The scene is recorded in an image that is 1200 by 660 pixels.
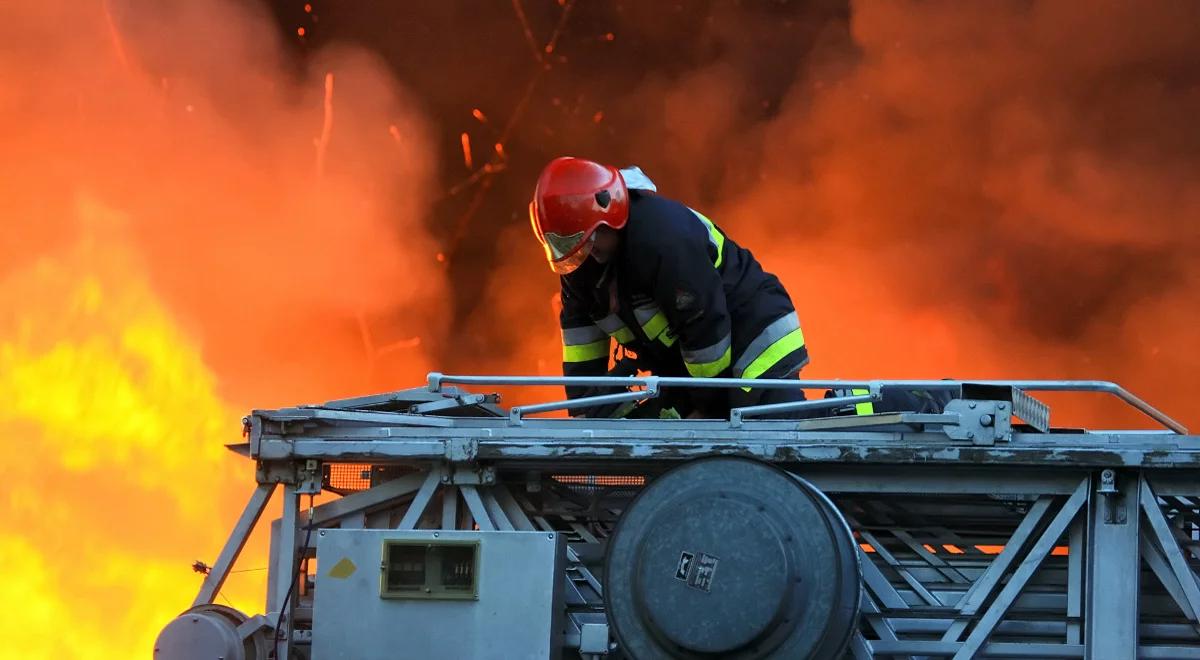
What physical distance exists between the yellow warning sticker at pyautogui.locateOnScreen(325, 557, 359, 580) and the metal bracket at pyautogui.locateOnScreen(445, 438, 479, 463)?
1.70 ft

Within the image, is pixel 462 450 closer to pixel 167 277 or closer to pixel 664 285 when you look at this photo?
pixel 664 285

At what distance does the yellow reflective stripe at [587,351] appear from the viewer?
24.0 feet

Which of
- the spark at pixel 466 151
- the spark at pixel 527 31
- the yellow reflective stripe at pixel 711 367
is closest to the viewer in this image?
the yellow reflective stripe at pixel 711 367

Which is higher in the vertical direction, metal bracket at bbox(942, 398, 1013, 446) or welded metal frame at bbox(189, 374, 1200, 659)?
metal bracket at bbox(942, 398, 1013, 446)

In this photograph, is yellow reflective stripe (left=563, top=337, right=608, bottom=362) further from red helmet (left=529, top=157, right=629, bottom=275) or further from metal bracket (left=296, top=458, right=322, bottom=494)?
metal bracket (left=296, top=458, right=322, bottom=494)

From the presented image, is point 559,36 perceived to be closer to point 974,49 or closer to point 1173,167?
point 974,49

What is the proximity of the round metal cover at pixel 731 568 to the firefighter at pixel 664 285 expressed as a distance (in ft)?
3.88

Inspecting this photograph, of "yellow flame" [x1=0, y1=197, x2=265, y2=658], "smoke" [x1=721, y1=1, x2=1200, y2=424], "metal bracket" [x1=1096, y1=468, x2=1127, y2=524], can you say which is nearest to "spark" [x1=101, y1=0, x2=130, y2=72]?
"yellow flame" [x1=0, y1=197, x2=265, y2=658]

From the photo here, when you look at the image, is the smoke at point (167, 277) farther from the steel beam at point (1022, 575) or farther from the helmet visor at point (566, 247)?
the steel beam at point (1022, 575)

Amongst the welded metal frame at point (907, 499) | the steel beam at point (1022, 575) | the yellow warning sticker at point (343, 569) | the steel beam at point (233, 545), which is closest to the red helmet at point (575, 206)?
the welded metal frame at point (907, 499)

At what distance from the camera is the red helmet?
652cm

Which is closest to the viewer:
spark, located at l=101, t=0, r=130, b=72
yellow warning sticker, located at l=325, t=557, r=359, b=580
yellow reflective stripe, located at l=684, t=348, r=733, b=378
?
yellow warning sticker, located at l=325, t=557, r=359, b=580

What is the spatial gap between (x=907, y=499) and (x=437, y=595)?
177 cm

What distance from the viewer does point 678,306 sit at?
256 inches
